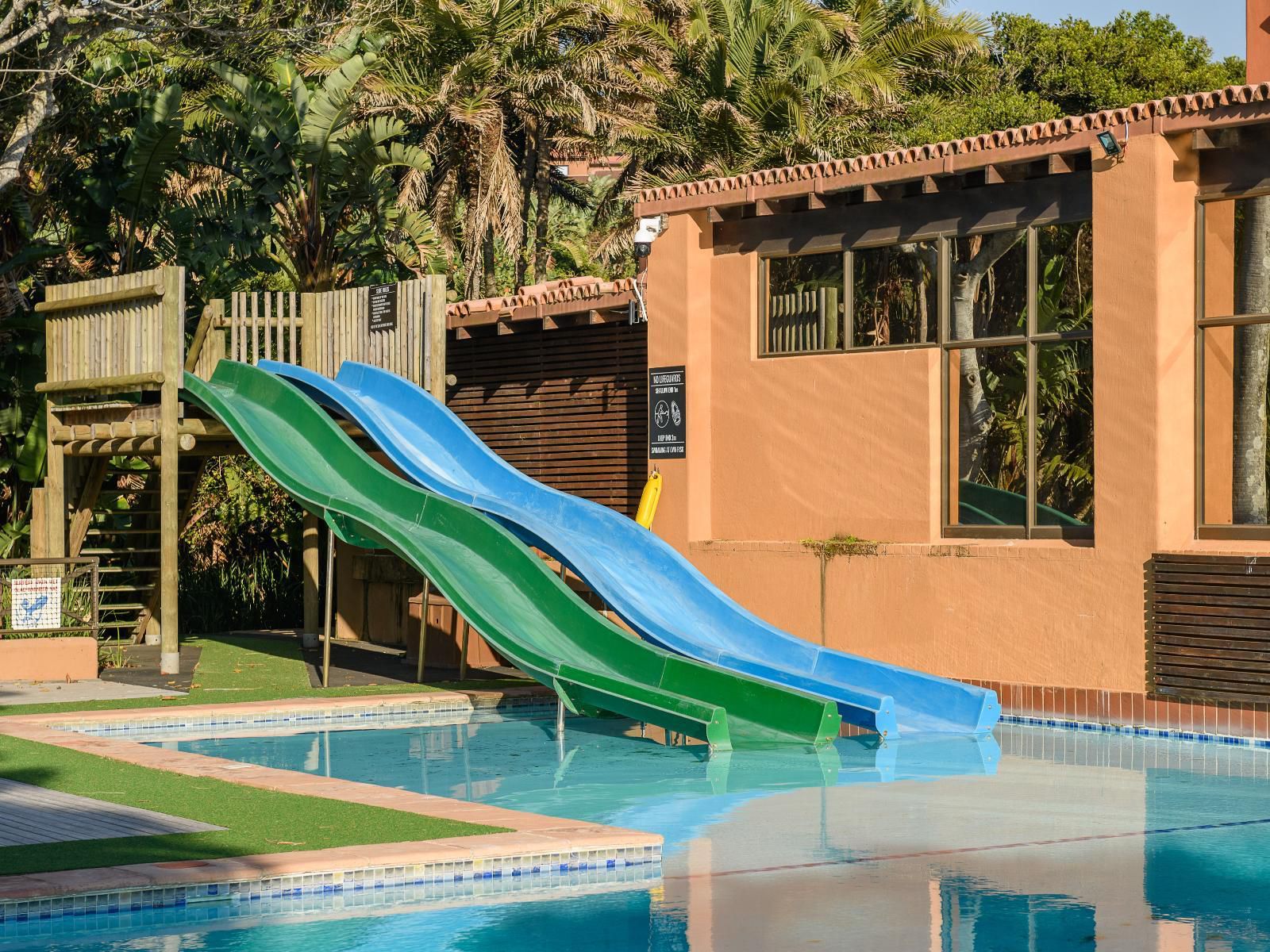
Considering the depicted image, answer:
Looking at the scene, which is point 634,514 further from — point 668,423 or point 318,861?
point 318,861

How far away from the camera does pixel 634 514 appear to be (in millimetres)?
18047

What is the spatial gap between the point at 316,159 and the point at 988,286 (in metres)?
8.79

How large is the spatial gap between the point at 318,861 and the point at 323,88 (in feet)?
45.6

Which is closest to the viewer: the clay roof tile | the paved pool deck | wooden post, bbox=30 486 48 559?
the clay roof tile

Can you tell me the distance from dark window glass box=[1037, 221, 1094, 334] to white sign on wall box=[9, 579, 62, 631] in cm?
896

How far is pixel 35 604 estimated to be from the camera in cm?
1498

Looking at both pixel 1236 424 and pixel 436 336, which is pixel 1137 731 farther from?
pixel 436 336

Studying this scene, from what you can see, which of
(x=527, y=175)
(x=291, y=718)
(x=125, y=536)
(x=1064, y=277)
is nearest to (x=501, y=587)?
(x=291, y=718)

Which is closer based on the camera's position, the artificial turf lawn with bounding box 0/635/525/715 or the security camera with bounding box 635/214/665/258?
the artificial turf lawn with bounding box 0/635/525/715

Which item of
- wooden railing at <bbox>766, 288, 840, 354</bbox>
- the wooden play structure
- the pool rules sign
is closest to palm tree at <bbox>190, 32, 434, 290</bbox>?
the wooden play structure

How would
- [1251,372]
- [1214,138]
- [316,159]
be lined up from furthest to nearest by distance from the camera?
[316,159] → [1251,372] → [1214,138]

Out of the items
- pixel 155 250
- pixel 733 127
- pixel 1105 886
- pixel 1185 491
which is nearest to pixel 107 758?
pixel 1105 886

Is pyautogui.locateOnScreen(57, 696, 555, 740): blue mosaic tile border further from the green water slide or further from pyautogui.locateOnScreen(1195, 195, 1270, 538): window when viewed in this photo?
pyautogui.locateOnScreen(1195, 195, 1270, 538): window

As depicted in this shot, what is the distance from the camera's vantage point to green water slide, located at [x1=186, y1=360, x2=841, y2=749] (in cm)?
1209
